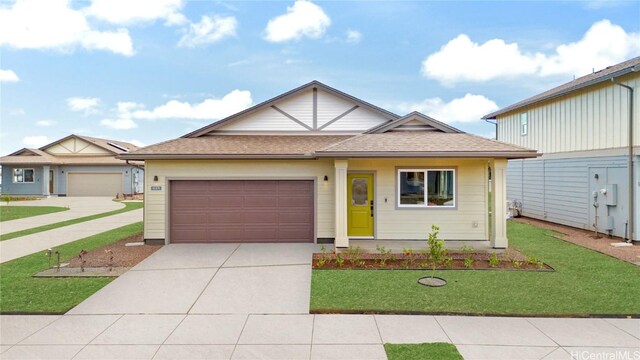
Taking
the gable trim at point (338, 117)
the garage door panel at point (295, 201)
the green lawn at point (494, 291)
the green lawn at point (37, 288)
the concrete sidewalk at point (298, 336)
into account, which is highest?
the gable trim at point (338, 117)

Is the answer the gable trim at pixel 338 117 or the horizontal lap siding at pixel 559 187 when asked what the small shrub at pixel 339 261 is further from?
the horizontal lap siding at pixel 559 187

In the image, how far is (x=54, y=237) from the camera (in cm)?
1304

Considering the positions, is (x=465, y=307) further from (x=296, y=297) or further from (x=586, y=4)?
(x=586, y=4)

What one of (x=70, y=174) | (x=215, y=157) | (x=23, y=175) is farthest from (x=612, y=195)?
(x=23, y=175)

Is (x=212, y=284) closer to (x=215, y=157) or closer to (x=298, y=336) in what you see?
(x=298, y=336)

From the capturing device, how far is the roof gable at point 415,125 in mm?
11711

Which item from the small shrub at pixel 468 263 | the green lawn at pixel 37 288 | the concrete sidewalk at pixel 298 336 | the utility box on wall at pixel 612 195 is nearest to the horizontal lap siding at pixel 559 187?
the utility box on wall at pixel 612 195

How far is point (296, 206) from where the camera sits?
11.6m

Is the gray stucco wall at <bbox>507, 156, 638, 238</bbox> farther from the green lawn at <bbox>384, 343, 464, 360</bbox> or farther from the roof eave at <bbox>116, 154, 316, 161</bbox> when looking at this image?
the green lawn at <bbox>384, 343, 464, 360</bbox>

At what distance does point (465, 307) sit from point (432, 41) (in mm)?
17024

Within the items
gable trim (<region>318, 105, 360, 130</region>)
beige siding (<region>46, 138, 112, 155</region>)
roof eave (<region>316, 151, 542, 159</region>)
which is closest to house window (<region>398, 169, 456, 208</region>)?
roof eave (<region>316, 151, 542, 159</region>)

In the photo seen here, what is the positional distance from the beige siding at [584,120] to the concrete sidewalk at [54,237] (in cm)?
1892

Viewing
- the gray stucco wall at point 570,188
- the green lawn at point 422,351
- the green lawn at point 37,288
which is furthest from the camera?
the gray stucco wall at point 570,188

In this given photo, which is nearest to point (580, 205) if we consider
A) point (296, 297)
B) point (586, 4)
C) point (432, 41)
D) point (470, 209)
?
point (470, 209)
